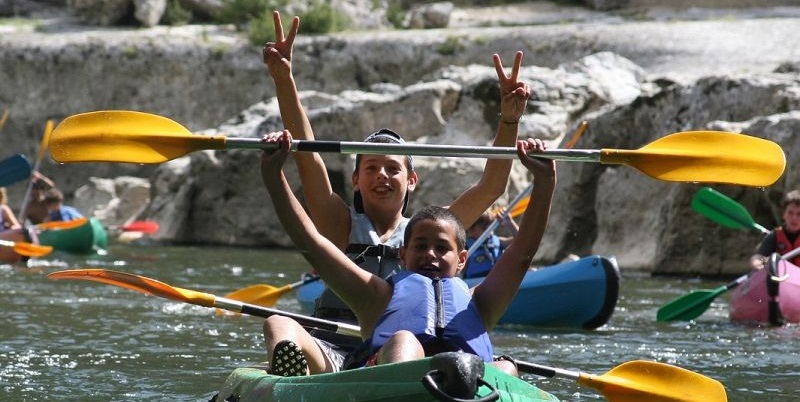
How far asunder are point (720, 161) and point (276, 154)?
1418 mm

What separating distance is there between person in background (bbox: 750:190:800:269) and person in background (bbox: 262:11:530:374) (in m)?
4.09

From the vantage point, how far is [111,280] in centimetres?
496

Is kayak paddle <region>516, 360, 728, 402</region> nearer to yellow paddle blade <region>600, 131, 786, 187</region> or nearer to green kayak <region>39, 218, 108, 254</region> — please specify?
yellow paddle blade <region>600, 131, 786, 187</region>

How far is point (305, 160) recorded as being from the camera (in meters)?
4.45

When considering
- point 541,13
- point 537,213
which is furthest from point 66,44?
point 537,213

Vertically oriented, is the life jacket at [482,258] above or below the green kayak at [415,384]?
below

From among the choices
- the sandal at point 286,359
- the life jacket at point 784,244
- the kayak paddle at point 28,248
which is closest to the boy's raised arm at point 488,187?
the sandal at point 286,359

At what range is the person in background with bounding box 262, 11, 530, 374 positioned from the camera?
4410 millimetres

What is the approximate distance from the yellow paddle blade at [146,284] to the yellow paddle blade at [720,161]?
1553mm

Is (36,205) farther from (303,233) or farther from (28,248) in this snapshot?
(303,233)

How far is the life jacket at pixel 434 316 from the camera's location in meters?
3.66

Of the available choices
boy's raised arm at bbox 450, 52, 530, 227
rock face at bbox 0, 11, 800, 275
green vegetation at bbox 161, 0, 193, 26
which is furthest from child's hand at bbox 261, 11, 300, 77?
green vegetation at bbox 161, 0, 193, 26

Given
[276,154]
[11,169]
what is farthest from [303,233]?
[11,169]

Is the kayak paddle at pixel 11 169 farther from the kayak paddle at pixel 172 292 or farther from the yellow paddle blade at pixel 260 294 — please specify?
the kayak paddle at pixel 172 292
